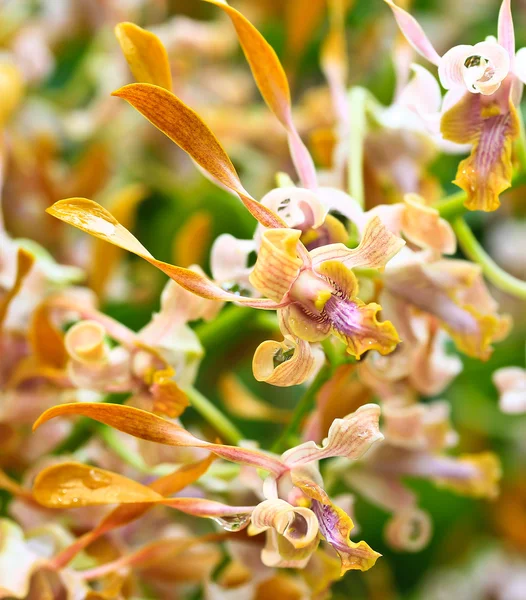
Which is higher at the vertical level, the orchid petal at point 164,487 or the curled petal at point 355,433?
the curled petal at point 355,433

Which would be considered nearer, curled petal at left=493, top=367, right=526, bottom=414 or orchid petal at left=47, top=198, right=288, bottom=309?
orchid petal at left=47, top=198, right=288, bottom=309

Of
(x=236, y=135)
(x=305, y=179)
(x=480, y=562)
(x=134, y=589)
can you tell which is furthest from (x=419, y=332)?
(x=480, y=562)

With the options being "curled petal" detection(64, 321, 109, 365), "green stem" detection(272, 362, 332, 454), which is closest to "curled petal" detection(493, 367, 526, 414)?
"green stem" detection(272, 362, 332, 454)

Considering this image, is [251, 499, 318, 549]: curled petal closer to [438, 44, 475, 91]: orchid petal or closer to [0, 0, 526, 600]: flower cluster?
[0, 0, 526, 600]: flower cluster

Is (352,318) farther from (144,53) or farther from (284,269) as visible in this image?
(144,53)

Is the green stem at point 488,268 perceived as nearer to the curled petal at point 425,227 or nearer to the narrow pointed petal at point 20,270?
the curled petal at point 425,227

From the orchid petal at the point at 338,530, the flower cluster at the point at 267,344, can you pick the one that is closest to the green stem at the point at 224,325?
the flower cluster at the point at 267,344
